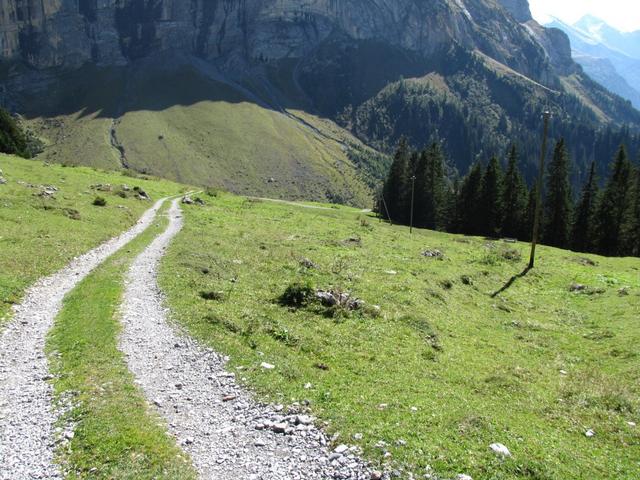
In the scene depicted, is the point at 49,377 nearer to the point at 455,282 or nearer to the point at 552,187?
the point at 455,282

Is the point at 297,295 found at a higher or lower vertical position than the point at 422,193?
higher

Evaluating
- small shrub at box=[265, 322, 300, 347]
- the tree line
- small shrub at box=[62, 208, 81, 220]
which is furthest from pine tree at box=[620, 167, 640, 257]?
small shrub at box=[62, 208, 81, 220]

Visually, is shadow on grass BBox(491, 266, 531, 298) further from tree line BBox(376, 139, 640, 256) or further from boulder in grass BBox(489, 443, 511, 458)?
tree line BBox(376, 139, 640, 256)

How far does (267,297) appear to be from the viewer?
23.3 m

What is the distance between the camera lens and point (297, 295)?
2252 centimetres

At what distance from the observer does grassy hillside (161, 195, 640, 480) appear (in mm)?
11320

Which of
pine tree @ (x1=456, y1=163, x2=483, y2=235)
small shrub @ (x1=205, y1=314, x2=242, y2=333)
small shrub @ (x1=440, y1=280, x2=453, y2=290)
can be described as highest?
small shrub @ (x1=205, y1=314, x2=242, y2=333)

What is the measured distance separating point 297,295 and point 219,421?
10.9m

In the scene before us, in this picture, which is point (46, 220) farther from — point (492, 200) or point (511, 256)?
point (492, 200)

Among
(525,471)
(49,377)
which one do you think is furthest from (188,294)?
(525,471)

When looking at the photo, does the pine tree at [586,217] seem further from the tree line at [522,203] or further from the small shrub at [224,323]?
the small shrub at [224,323]

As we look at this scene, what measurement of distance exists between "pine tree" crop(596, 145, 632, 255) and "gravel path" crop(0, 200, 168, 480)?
8427 centimetres

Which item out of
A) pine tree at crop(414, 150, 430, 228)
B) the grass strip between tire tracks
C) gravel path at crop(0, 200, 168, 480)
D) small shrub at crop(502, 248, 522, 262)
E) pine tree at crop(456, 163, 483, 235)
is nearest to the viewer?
the grass strip between tire tracks

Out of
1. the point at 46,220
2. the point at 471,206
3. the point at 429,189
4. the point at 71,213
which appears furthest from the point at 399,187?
the point at 46,220
